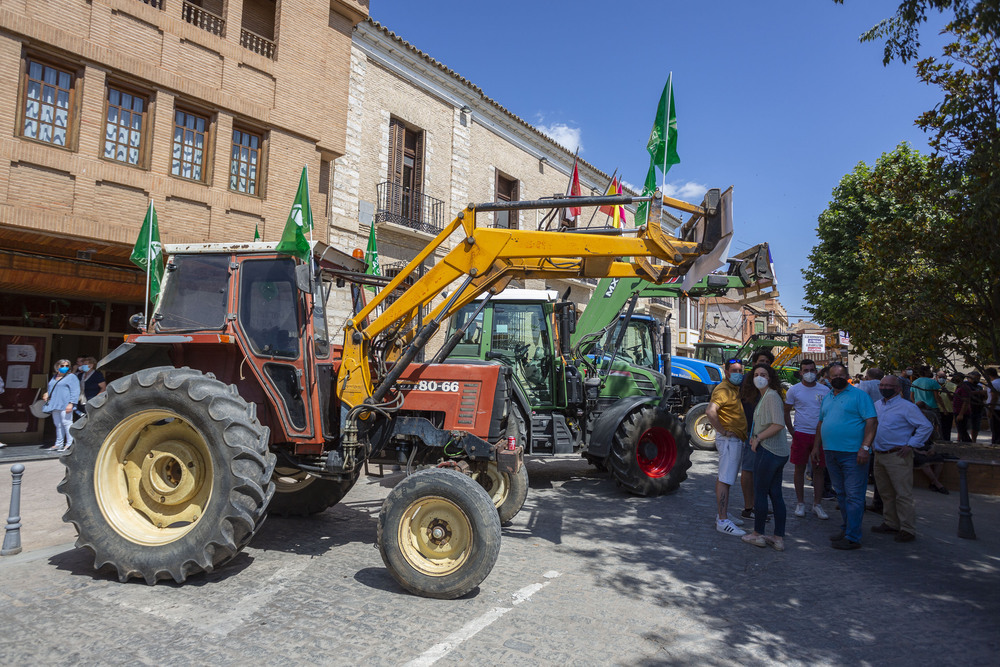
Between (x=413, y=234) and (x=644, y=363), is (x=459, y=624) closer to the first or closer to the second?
(x=644, y=363)

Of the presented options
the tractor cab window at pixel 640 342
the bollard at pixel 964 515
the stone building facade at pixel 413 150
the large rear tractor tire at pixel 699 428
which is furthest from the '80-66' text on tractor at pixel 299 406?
the stone building facade at pixel 413 150

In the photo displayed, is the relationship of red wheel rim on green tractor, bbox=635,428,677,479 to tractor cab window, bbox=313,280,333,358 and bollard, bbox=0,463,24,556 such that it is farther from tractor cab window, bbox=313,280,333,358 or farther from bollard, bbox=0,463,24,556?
bollard, bbox=0,463,24,556

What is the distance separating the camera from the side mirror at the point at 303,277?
4.46 meters

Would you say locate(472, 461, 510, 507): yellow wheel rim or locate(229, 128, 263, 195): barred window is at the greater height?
locate(229, 128, 263, 195): barred window

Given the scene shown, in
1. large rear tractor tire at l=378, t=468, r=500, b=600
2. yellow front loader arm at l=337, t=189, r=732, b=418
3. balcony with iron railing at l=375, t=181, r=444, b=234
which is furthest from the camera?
balcony with iron railing at l=375, t=181, r=444, b=234

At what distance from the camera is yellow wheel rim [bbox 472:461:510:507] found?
589 cm

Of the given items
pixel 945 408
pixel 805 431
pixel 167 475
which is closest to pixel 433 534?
pixel 167 475

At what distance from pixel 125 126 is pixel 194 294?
23.4 feet

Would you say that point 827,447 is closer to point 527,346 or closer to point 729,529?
point 729,529

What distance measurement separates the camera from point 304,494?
18.9 ft

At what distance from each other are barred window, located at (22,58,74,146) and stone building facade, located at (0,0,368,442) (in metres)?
0.02

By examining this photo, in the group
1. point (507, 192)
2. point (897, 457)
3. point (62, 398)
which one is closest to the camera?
point (897, 457)

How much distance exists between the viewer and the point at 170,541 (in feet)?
13.7

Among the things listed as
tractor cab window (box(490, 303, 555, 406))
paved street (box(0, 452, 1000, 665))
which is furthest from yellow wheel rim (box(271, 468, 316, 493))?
tractor cab window (box(490, 303, 555, 406))
